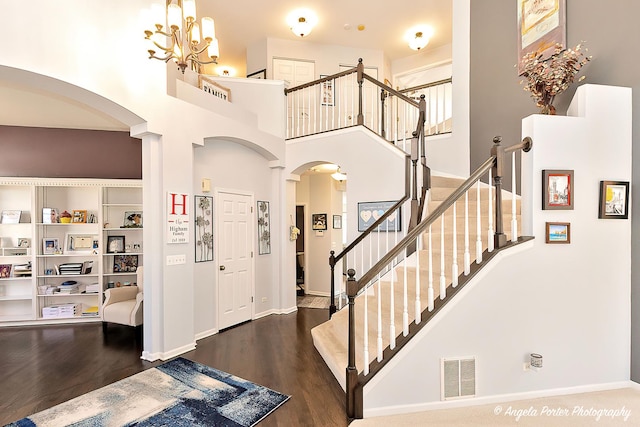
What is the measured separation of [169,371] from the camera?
3.48 m

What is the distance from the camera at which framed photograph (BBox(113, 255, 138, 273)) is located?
5.62 metres

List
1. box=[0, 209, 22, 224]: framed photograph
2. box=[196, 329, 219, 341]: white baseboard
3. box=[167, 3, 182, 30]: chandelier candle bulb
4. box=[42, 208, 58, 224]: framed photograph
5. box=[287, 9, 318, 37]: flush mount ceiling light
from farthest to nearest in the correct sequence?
box=[287, 9, 318, 37]: flush mount ceiling light
box=[42, 208, 58, 224]: framed photograph
box=[0, 209, 22, 224]: framed photograph
box=[196, 329, 219, 341]: white baseboard
box=[167, 3, 182, 30]: chandelier candle bulb

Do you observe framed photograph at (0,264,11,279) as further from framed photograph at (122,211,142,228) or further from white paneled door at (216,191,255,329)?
white paneled door at (216,191,255,329)

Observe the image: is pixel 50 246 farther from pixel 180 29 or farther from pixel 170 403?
pixel 180 29

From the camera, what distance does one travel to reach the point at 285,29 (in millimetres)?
6859

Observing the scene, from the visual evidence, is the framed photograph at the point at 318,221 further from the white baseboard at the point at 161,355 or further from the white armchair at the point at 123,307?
the white baseboard at the point at 161,355

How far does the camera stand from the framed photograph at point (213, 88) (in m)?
5.08

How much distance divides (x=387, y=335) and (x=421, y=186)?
7.05ft

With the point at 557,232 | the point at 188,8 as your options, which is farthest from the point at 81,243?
the point at 557,232

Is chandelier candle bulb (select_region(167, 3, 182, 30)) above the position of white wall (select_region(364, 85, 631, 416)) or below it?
above

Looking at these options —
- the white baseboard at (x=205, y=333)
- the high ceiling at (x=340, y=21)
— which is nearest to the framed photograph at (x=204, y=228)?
the white baseboard at (x=205, y=333)

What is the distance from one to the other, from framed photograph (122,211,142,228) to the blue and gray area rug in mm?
2995

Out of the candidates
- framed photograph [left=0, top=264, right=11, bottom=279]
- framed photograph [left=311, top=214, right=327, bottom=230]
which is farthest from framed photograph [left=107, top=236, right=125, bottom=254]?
framed photograph [left=311, top=214, right=327, bottom=230]

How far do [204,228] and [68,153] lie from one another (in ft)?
9.97
